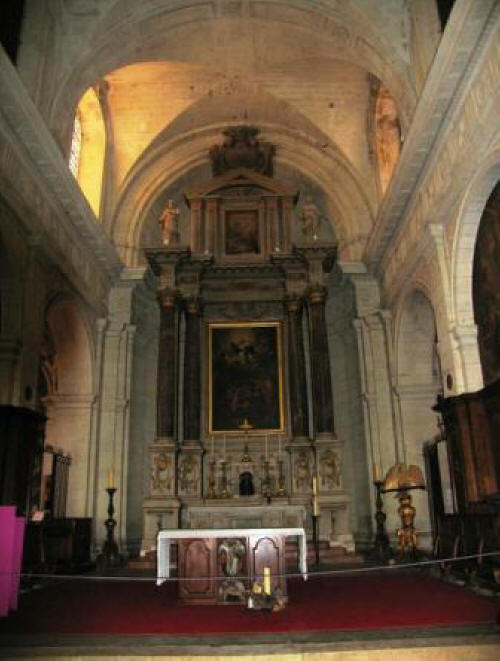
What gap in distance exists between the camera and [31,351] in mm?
9828

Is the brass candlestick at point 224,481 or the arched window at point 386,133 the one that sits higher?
the arched window at point 386,133

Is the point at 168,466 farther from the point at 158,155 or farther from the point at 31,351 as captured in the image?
the point at 158,155

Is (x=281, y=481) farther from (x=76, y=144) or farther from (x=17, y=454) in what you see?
(x=76, y=144)

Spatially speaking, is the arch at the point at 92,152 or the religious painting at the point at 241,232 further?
the religious painting at the point at 241,232

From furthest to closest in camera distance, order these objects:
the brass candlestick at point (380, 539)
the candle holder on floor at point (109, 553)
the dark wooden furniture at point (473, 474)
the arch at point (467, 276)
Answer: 1. the candle holder on floor at point (109, 553)
2. the brass candlestick at point (380, 539)
3. the arch at point (467, 276)
4. the dark wooden furniture at point (473, 474)

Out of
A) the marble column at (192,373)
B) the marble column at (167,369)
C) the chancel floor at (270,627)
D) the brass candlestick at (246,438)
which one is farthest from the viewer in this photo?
the marble column at (192,373)

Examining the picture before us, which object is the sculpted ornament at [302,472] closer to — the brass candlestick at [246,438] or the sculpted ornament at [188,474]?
the brass candlestick at [246,438]

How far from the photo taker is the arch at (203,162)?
15.6 meters

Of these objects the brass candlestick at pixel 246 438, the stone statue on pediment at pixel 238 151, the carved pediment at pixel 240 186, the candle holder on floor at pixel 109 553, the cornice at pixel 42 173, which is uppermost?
the stone statue on pediment at pixel 238 151

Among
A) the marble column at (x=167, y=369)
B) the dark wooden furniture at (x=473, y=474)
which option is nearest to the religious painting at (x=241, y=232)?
the marble column at (x=167, y=369)

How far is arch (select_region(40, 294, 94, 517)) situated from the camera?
13.2 metres

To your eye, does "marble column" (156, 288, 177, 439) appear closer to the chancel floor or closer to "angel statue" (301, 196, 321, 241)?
"angel statue" (301, 196, 321, 241)

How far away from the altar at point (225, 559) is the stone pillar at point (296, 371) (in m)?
6.42

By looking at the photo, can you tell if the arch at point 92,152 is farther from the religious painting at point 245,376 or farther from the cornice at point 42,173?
the religious painting at point 245,376
